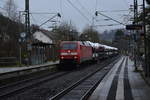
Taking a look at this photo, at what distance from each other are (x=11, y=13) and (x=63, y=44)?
3788 centimetres

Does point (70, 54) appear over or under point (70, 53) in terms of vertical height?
under

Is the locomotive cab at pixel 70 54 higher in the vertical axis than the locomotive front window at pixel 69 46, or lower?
lower

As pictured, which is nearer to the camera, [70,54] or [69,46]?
[70,54]

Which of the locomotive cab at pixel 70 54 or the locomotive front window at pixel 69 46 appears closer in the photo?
the locomotive cab at pixel 70 54

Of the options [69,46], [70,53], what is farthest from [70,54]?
[69,46]

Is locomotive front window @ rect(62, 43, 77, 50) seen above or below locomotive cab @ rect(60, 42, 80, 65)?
above

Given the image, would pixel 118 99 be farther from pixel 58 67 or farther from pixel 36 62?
pixel 36 62

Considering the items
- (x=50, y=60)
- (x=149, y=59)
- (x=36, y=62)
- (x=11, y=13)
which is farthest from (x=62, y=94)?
(x=11, y=13)

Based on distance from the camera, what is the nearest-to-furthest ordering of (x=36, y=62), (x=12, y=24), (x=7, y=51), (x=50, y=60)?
(x=36, y=62) < (x=7, y=51) < (x=50, y=60) < (x=12, y=24)

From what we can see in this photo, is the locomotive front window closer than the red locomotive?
No

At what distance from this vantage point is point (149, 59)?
27.8 m

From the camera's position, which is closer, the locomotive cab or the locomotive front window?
the locomotive cab

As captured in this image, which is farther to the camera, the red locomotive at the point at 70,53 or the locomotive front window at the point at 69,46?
the locomotive front window at the point at 69,46

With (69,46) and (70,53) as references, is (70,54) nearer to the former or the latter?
(70,53)
